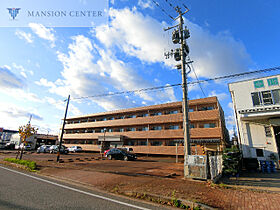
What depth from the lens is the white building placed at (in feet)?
41.8

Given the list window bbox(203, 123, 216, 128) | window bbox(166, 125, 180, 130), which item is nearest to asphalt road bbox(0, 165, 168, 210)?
window bbox(203, 123, 216, 128)

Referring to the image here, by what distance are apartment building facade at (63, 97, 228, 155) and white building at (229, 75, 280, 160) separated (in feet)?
19.2

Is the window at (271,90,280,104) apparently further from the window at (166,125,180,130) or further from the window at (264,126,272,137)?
the window at (166,125,180,130)

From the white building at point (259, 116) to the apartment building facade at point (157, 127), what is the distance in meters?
5.86

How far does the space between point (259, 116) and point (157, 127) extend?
19438mm

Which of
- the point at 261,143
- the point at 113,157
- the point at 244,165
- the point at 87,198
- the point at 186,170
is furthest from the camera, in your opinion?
the point at 113,157

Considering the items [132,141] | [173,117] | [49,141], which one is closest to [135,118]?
[132,141]

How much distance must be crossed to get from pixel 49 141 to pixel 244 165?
65655mm

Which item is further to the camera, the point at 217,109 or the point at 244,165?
the point at 217,109

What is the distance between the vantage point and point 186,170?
7.92m

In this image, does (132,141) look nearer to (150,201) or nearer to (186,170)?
(186,170)

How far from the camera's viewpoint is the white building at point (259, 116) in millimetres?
12750

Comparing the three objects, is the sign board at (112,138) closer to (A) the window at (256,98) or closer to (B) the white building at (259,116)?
(B) the white building at (259,116)

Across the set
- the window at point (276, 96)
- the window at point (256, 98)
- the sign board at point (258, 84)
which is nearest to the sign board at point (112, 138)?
the window at point (256, 98)
